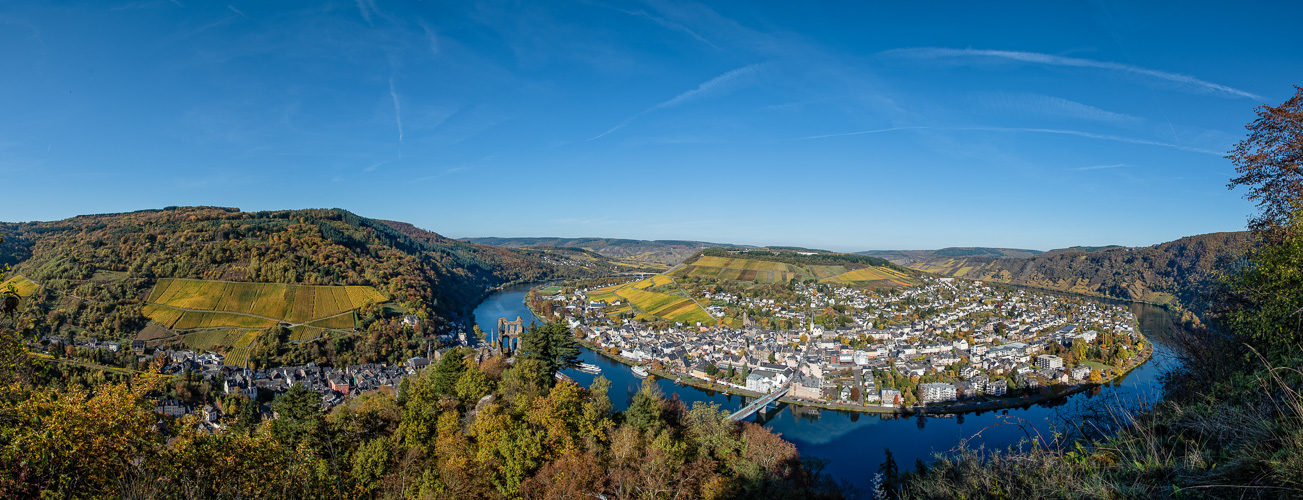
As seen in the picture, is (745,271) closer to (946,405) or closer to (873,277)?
(873,277)

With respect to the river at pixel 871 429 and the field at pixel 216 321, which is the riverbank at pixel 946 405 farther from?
the field at pixel 216 321

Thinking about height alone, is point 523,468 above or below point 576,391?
below

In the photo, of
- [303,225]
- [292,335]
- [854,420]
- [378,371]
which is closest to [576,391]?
[854,420]

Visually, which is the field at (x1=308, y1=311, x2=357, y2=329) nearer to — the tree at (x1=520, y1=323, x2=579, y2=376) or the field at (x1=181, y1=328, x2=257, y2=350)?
the field at (x1=181, y1=328, x2=257, y2=350)

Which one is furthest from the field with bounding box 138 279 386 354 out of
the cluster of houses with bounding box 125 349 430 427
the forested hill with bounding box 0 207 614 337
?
the cluster of houses with bounding box 125 349 430 427

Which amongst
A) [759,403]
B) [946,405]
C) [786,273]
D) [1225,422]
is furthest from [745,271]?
[1225,422]

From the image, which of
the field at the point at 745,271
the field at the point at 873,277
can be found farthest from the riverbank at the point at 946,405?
the field at the point at 745,271

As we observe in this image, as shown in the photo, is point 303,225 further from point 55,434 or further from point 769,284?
point 55,434

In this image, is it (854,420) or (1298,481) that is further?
(854,420)
